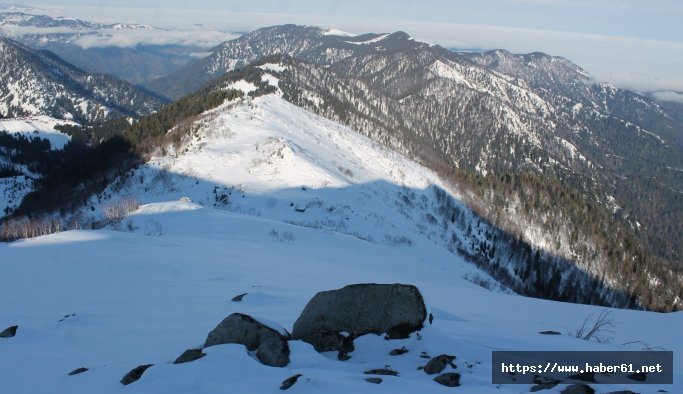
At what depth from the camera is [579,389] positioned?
6.90 metres

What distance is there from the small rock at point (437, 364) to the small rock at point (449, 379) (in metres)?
0.40

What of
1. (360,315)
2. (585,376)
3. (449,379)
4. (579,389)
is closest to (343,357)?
(360,315)

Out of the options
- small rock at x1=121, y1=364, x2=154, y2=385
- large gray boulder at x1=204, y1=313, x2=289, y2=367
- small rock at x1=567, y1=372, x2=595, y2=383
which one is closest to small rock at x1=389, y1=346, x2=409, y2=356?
large gray boulder at x1=204, y1=313, x2=289, y2=367

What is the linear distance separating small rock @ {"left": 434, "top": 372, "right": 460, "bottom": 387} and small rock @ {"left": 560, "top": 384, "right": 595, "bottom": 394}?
1640 mm

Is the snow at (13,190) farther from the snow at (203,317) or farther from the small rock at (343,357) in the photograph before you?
the small rock at (343,357)

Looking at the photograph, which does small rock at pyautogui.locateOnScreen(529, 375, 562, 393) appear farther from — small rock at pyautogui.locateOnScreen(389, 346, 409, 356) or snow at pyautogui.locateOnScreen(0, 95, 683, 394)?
small rock at pyautogui.locateOnScreen(389, 346, 409, 356)

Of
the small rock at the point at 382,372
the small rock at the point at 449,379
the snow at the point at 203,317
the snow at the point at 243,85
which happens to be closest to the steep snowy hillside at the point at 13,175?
the snow at the point at 243,85

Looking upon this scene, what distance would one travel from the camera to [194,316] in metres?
12.4

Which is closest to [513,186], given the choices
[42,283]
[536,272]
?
[536,272]

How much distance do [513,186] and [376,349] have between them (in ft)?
426

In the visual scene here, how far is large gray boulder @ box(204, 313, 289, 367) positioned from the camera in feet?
27.1

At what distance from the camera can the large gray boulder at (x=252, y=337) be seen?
825 cm

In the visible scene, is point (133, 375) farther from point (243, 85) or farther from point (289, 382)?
point (243, 85)

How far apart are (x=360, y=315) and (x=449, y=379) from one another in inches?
106
